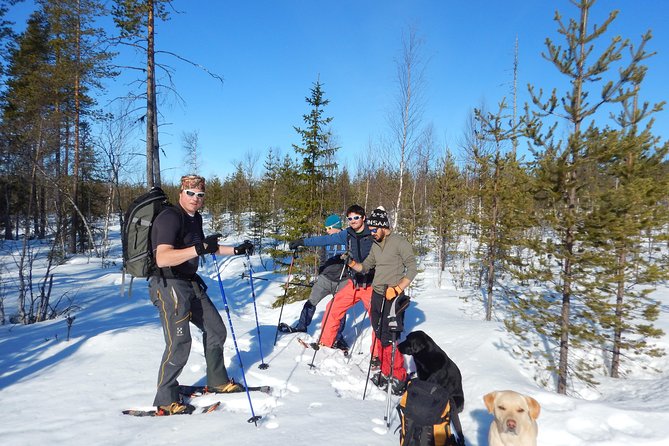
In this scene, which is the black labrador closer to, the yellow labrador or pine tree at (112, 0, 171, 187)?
the yellow labrador

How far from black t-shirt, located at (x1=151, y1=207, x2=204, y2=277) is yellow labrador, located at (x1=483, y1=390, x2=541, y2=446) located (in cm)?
315

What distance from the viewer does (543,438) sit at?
3.48m

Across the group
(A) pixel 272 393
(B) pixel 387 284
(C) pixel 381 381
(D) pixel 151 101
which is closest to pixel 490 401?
(C) pixel 381 381

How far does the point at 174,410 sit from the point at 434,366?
2840 mm

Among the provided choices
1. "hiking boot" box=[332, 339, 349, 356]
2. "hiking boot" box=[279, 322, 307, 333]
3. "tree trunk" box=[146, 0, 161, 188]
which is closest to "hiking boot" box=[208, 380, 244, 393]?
"hiking boot" box=[332, 339, 349, 356]

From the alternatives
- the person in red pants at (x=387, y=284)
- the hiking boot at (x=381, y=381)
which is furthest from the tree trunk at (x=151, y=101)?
the hiking boot at (x=381, y=381)

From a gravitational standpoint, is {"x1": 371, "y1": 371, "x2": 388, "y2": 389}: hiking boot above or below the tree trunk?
below

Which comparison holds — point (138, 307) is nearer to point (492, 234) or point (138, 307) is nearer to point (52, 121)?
point (492, 234)

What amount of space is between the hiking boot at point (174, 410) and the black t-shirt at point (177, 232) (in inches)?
49.8

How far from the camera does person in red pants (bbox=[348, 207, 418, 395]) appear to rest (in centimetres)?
459

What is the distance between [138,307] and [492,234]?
958cm

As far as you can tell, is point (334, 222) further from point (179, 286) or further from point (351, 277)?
point (179, 286)

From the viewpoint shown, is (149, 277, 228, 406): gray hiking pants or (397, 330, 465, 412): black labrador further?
(397, 330, 465, 412): black labrador

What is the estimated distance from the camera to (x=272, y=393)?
3936mm
